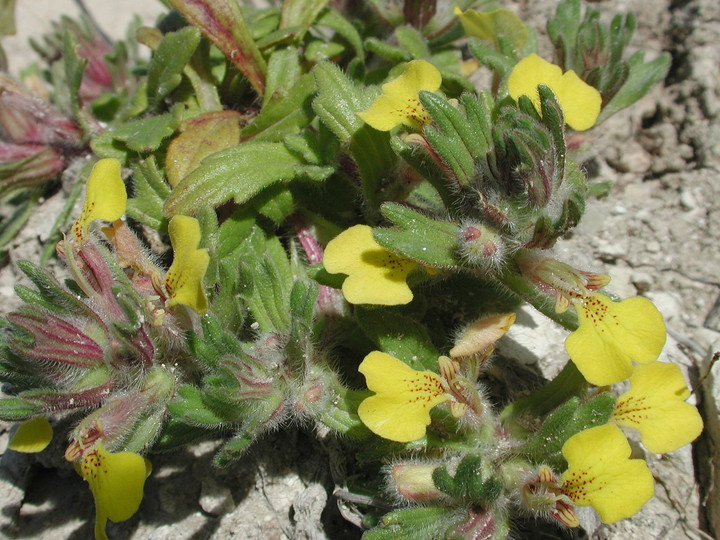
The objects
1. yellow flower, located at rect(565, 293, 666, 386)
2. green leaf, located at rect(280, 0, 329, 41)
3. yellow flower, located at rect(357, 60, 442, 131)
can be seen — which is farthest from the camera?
green leaf, located at rect(280, 0, 329, 41)

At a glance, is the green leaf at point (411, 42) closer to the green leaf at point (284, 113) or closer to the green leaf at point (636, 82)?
the green leaf at point (284, 113)

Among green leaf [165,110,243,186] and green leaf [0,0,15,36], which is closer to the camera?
green leaf [165,110,243,186]

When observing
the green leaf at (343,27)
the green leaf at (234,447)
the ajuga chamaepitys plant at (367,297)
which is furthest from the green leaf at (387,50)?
the green leaf at (234,447)

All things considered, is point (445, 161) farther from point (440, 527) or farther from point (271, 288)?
point (440, 527)

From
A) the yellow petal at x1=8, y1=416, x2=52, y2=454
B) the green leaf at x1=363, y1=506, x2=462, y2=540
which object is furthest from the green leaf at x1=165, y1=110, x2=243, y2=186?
the green leaf at x1=363, y1=506, x2=462, y2=540

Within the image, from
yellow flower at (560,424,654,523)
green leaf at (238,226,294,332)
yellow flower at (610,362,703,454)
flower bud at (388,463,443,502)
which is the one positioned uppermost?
green leaf at (238,226,294,332)

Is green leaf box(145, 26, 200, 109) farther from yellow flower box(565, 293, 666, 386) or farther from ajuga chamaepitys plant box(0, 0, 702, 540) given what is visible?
yellow flower box(565, 293, 666, 386)

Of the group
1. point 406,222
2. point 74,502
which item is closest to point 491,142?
point 406,222
